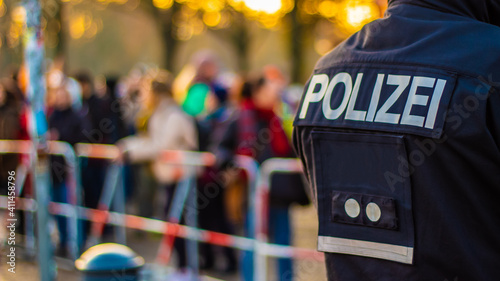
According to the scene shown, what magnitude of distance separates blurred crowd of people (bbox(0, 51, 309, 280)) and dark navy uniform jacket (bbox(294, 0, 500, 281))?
9.22 ft

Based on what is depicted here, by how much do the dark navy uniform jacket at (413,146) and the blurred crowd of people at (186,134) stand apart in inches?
111

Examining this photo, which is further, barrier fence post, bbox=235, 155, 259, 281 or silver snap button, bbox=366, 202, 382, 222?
barrier fence post, bbox=235, 155, 259, 281

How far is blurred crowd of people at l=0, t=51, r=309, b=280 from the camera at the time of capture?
5.20 metres

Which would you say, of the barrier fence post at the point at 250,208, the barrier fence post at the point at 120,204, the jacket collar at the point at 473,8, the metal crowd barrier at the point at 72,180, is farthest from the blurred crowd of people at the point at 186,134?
the jacket collar at the point at 473,8

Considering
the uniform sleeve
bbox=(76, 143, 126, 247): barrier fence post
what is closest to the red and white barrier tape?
bbox=(76, 143, 126, 247): barrier fence post

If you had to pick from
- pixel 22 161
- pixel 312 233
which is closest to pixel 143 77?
pixel 22 161

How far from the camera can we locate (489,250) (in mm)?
1805

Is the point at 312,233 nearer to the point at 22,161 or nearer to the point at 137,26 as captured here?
Result: the point at 22,161

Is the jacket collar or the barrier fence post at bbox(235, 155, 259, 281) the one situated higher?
the jacket collar

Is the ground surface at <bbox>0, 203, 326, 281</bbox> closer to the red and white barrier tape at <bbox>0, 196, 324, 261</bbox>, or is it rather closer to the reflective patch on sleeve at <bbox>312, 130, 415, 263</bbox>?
the red and white barrier tape at <bbox>0, 196, 324, 261</bbox>

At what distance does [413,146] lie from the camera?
1.88m

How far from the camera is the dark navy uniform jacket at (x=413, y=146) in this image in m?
1.77

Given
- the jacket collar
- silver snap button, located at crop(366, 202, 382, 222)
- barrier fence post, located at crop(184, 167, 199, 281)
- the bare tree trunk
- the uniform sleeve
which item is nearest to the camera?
the uniform sleeve

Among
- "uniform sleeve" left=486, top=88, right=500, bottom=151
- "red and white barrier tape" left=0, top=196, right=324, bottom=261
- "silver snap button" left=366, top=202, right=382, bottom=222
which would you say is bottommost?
"red and white barrier tape" left=0, top=196, right=324, bottom=261
